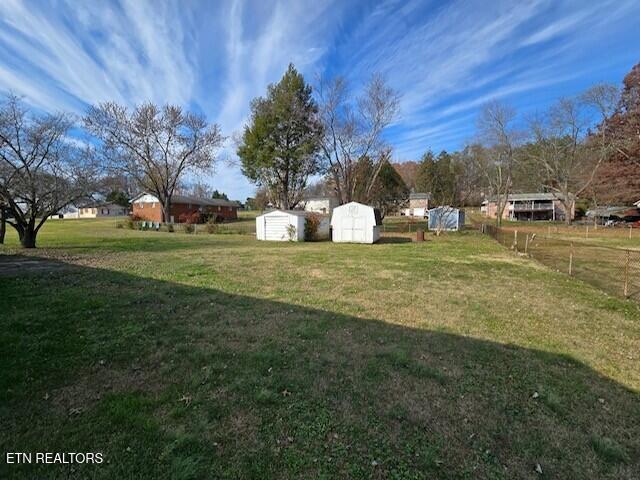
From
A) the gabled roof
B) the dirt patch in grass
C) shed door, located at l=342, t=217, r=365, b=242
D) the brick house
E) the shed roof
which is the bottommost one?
the dirt patch in grass

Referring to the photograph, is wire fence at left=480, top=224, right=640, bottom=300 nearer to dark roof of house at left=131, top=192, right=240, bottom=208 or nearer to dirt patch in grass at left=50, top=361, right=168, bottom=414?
dirt patch in grass at left=50, top=361, right=168, bottom=414

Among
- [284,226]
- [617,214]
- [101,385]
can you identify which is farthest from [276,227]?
[617,214]

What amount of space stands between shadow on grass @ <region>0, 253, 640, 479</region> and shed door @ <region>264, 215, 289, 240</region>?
A: 16.0m

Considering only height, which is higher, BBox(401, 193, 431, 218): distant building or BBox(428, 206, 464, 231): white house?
BBox(401, 193, 431, 218): distant building

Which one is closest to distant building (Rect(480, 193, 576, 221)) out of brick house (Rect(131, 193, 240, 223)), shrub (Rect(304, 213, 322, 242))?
shrub (Rect(304, 213, 322, 242))

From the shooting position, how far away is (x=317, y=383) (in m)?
3.19

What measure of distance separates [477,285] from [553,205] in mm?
56223

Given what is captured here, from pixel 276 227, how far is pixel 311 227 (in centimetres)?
241

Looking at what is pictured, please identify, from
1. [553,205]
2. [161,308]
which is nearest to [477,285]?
[161,308]

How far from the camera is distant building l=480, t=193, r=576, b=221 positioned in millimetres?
51219

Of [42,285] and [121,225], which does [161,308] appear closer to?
[42,285]

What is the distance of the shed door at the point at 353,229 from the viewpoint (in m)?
19.7

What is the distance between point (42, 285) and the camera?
6.70 m

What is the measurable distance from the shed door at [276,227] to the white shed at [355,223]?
340cm
